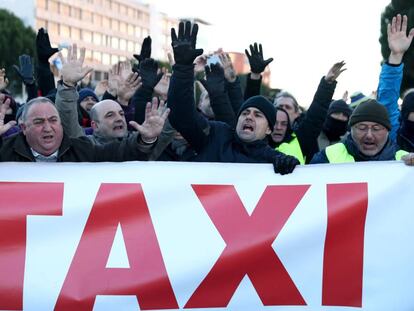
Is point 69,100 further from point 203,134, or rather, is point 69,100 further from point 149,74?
point 149,74

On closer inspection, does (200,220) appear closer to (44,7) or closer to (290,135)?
(290,135)

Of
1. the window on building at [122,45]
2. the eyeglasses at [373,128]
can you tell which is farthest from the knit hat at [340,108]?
the window on building at [122,45]

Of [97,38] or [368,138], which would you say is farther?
[97,38]

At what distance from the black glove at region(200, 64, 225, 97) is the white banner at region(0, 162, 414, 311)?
1.19m

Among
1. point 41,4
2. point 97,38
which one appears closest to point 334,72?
point 41,4

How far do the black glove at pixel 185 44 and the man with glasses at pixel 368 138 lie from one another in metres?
1.12

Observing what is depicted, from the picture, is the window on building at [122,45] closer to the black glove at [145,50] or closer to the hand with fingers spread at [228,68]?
the black glove at [145,50]

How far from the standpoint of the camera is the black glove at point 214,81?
→ 16.3 ft

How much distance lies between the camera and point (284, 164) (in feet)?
12.5

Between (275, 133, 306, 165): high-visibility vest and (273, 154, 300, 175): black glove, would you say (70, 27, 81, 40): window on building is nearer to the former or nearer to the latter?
(275, 133, 306, 165): high-visibility vest

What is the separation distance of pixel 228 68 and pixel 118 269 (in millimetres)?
2593

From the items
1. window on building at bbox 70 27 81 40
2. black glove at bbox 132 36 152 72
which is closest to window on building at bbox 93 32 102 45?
window on building at bbox 70 27 81 40

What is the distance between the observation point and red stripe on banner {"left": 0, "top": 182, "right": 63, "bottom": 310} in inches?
140

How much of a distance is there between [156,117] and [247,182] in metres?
0.65
